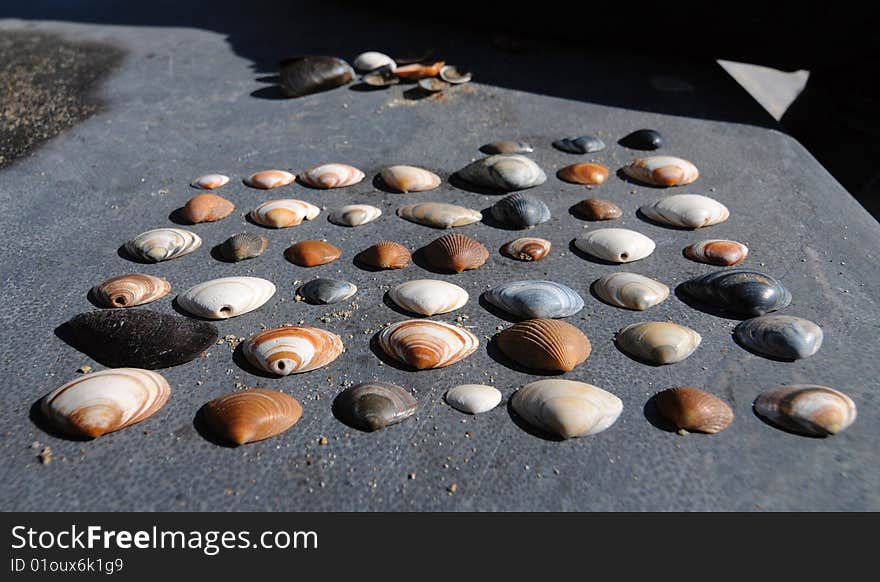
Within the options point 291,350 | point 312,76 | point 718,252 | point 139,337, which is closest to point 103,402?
point 139,337

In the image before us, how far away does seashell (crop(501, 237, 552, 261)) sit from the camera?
5.33 ft

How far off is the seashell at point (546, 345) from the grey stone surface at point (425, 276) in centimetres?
3

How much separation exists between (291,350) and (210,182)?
864 millimetres

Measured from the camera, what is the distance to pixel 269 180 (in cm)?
193

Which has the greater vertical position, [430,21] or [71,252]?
[430,21]

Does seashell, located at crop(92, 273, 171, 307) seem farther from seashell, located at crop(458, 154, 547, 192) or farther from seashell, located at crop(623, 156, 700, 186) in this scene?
seashell, located at crop(623, 156, 700, 186)

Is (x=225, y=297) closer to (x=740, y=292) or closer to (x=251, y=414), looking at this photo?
(x=251, y=414)

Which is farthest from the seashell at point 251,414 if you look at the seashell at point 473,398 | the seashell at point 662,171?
the seashell at point 662,171

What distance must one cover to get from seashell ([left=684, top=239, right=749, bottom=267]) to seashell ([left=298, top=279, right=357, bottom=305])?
0.84 meters

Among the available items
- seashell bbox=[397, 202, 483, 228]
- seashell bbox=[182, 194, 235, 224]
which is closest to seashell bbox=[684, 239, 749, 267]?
seashell bbox=[397, 202, 483, 228]

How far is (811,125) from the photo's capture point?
2.81 meters
